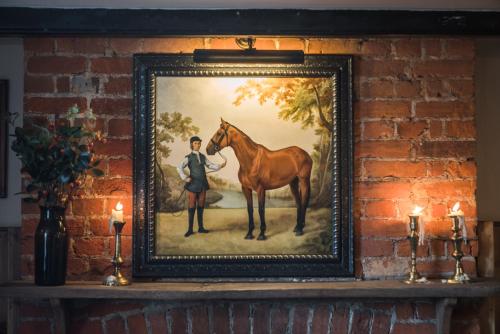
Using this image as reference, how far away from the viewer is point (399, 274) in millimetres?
2924

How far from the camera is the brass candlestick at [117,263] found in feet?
9.00

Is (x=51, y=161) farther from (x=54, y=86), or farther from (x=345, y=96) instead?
(x=345, y=96)

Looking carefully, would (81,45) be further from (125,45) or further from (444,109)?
(444,109)

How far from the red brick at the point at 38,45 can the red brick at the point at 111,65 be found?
21 cm

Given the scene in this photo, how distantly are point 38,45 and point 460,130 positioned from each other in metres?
2.01

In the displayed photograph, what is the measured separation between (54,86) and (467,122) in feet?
6.36

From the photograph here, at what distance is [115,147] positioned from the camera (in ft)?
9.59

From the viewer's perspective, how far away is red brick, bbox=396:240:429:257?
2.93 metres

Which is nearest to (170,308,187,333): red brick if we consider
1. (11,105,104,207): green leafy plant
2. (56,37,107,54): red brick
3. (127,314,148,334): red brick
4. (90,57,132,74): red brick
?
(127,314,148,334): red brick

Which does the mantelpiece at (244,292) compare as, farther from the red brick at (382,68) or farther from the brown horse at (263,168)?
the red brick at (382,68)

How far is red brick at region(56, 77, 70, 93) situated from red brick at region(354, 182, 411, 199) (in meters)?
1.43

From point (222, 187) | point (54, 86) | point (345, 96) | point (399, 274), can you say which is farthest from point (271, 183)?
point (54, 86)

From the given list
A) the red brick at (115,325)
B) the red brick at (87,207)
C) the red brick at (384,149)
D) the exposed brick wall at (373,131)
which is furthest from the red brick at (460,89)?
the red brick at (115,325)

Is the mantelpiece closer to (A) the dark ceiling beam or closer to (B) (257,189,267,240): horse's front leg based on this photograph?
(B) (257,189,267,240): horse's front leg
